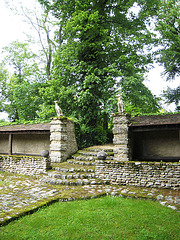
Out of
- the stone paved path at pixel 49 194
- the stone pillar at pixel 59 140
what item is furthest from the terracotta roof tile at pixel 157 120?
the stone pillar at pixel 59 140

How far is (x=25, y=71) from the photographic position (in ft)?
90.6

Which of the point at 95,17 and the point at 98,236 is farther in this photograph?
the point at 95,17

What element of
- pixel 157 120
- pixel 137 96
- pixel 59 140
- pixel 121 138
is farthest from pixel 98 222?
pixel 137 96

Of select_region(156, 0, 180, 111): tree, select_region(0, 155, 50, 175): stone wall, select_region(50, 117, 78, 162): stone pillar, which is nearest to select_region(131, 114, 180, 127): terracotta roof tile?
select_region(50, 117, 78, 162): stone pillar

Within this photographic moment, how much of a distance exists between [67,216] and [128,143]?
6.69m

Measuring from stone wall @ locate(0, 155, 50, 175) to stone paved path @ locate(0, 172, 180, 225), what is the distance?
1817mm

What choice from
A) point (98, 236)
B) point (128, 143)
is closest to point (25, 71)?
point (128, 143)

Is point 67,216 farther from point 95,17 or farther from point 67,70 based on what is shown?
point 95,17

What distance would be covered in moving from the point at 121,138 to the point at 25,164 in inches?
223

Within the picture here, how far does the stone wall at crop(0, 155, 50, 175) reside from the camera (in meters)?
10.3

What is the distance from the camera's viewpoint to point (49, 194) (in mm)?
6809

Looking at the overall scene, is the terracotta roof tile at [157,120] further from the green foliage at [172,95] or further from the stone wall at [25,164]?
the green foliage at [172,95]

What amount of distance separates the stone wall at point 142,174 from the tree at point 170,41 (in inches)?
520

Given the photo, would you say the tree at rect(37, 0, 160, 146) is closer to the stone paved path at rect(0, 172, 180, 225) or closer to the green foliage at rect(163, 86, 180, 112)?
the green foliage at rect(163, 86, 180, 112)
